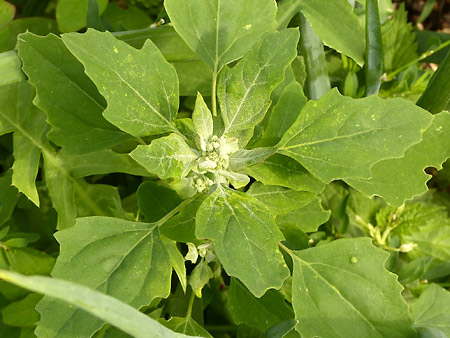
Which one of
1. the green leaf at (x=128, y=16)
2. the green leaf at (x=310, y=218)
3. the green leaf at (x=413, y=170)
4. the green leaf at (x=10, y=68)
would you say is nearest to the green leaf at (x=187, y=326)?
the green leaf at (x=310, y=218)

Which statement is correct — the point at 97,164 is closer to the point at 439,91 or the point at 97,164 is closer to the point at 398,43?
the point at 439,91

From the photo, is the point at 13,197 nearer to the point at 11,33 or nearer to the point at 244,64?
the point at 11,33

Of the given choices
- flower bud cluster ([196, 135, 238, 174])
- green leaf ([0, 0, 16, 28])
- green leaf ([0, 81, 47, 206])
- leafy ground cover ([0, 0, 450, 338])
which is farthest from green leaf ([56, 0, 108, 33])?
flower bud cluster ([196, 135, 238, 174])

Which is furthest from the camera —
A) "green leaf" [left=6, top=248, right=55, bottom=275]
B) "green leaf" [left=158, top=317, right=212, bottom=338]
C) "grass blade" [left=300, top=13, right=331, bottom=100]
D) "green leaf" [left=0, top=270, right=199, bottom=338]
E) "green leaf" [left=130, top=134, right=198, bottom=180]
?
"grass blade" [left=300, top=13, right=331, bottom=100]

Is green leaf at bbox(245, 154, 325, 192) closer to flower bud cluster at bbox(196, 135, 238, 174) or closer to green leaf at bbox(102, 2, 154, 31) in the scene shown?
flower bud cluster at bbox(196, 135, 238, 174)

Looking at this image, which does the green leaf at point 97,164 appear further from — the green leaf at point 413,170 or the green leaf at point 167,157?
the green leaf at point 413,170

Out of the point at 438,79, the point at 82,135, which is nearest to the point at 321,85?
the point at 438,79
